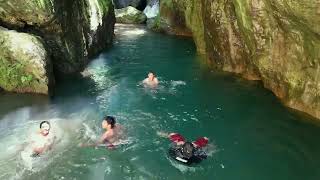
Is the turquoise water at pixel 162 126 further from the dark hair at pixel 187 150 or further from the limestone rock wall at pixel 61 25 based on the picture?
the limestone rock wall at pixel 61 25

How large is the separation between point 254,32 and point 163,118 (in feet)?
15.6

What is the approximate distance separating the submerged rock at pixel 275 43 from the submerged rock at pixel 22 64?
7.72 meters

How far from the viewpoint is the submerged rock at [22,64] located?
15.8 m

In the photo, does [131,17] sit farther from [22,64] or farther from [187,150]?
[187,150]

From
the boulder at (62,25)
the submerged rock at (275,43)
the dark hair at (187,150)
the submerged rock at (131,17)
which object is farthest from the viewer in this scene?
the submerged rock at (131,17)

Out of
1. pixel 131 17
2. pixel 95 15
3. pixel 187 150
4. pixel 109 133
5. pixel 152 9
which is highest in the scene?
pixel 95 15

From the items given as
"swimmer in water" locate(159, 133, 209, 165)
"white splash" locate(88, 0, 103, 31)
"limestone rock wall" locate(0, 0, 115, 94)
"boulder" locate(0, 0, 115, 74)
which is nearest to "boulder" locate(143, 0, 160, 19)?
"white splash" locate(88, 0, 103, 31)

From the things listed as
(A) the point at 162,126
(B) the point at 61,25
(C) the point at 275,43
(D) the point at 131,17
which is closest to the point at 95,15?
(B) the point at 61,25

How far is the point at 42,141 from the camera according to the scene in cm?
1111

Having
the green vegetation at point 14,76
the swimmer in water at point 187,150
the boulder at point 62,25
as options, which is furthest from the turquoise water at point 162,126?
the boulder at point 62,25

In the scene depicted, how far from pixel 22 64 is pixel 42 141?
5671mm

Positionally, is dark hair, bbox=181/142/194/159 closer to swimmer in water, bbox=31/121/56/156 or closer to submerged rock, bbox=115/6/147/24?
swimmer in water, bbox=31/121/56/156

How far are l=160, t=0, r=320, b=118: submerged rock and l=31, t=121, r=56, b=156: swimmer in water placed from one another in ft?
24.8

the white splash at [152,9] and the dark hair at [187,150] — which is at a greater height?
the dark hair at [187,150]
